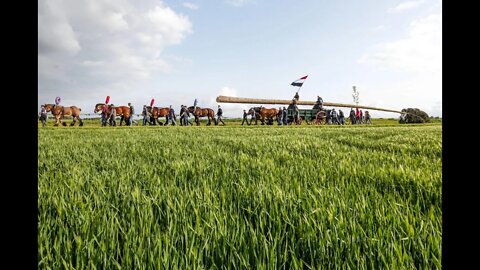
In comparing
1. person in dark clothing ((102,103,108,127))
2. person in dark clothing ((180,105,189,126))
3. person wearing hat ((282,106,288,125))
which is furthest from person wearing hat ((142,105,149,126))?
person wearing hat ((282,106,288,125))

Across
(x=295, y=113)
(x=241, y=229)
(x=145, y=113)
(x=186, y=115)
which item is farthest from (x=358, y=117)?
(x=241, y=229)

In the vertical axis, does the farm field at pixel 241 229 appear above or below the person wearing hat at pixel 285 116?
below

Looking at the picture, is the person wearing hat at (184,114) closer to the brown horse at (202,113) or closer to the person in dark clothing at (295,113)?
the brown horse at (202,113)

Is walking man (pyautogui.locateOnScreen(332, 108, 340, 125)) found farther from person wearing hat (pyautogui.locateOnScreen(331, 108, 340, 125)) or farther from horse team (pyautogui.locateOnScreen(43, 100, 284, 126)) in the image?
horse team (pyautogui.locateOnScreen(43, 100, 284, 126))

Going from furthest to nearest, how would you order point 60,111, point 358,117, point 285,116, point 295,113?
point 358,117 < point 285,116 < point 295,113 < point 60,111

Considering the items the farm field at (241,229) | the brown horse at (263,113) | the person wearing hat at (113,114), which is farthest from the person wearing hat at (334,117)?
the farm field at (241,229)

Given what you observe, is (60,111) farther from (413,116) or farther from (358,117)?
(413,116)

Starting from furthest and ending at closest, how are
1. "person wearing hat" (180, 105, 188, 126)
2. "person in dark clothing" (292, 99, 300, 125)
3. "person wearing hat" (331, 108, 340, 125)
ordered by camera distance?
"person wearing hat" (331, 108, 340, 125)
"person in dark clothing" (292, 99, 300, 125)
"person wearing hat" (180, 105, 188, 126)

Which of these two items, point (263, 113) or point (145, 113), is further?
point (263, 113)

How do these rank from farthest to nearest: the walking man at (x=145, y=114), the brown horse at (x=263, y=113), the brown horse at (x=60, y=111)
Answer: the brown horse at (x=263, y=113) < the walking man at (x=145, y=114) < the brown horse at (x=60, y=111)

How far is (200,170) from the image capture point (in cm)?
310

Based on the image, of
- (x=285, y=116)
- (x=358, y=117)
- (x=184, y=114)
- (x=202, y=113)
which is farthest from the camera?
(x=358, y=117)
